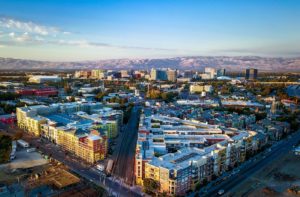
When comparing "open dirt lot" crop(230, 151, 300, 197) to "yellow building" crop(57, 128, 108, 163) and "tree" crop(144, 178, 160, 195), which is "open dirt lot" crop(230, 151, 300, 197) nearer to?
"tree" crop(144, 178, 160, 195)

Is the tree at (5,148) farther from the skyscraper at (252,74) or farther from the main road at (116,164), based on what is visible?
the skyscraper at (252,74)

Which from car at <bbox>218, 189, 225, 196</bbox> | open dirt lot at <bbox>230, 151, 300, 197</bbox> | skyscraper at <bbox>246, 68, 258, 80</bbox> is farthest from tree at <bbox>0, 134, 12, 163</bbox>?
skyscraper at <bbox>246, 68, 258, 80</bbox>

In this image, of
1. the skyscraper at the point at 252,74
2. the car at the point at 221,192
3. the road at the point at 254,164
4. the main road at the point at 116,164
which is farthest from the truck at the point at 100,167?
the skyscraper at the point at 252,74

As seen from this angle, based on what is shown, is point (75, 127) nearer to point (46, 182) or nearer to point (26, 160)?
point (26, 160)

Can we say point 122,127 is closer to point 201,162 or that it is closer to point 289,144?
point 201,162

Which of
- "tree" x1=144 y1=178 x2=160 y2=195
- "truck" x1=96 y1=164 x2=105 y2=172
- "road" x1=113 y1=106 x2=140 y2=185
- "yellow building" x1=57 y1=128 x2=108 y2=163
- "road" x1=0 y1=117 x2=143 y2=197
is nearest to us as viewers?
"tree" x1=144 y1=178 x2=160 y2=195

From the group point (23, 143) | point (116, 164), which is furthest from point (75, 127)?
point (116, 164)
